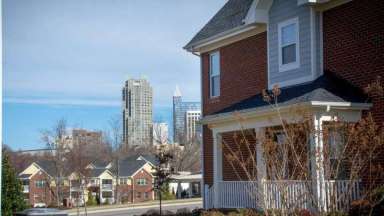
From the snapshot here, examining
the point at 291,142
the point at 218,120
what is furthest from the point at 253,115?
the point at 291,142

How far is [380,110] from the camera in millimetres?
15445

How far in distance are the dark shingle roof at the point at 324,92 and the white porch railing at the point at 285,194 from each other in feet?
7.03

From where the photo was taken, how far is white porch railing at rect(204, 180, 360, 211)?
11708 millimetres

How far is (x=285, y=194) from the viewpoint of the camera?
37.9 feet

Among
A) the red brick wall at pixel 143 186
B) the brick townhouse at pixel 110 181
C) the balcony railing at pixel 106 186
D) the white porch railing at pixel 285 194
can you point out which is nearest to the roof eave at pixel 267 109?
the white porch railing at pixel 285 194

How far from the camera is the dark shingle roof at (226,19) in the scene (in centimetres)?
2108

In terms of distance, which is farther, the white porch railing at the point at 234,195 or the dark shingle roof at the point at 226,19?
the dark shingle roof at the point at 226,19

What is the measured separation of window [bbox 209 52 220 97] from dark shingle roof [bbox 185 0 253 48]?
2.78 feet

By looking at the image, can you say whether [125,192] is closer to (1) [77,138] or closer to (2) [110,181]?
(2) [110,181]

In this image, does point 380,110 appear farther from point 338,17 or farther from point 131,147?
point 131,147

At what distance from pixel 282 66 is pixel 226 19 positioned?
451cm

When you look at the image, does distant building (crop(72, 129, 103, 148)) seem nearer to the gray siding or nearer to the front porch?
the front porch

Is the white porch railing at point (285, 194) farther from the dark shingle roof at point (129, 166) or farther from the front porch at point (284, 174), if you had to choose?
the dark shingle roof at point (129, 166)

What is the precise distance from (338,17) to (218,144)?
222 inches
